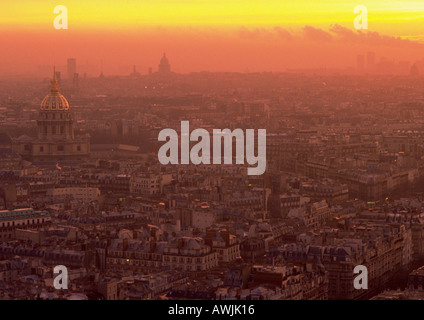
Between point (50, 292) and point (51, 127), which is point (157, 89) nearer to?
point (51, 127)

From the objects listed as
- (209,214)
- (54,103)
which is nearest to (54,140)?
(54,103)

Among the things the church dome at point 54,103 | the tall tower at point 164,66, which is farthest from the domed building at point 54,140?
the tall tower at point 164,66

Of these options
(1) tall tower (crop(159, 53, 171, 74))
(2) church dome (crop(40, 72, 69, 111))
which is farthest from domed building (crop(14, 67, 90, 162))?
(1) tall tower (crop(159, 53, 171, 74))

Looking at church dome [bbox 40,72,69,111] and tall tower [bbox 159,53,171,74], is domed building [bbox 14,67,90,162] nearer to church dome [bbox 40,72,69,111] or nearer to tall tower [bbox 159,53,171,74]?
church dome [bbox 40,72,69,111]

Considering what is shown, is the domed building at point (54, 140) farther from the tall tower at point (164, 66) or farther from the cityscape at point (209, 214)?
the tall tower at point (164, 66)

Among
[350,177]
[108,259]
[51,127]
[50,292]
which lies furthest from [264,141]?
Result: [50,292]
